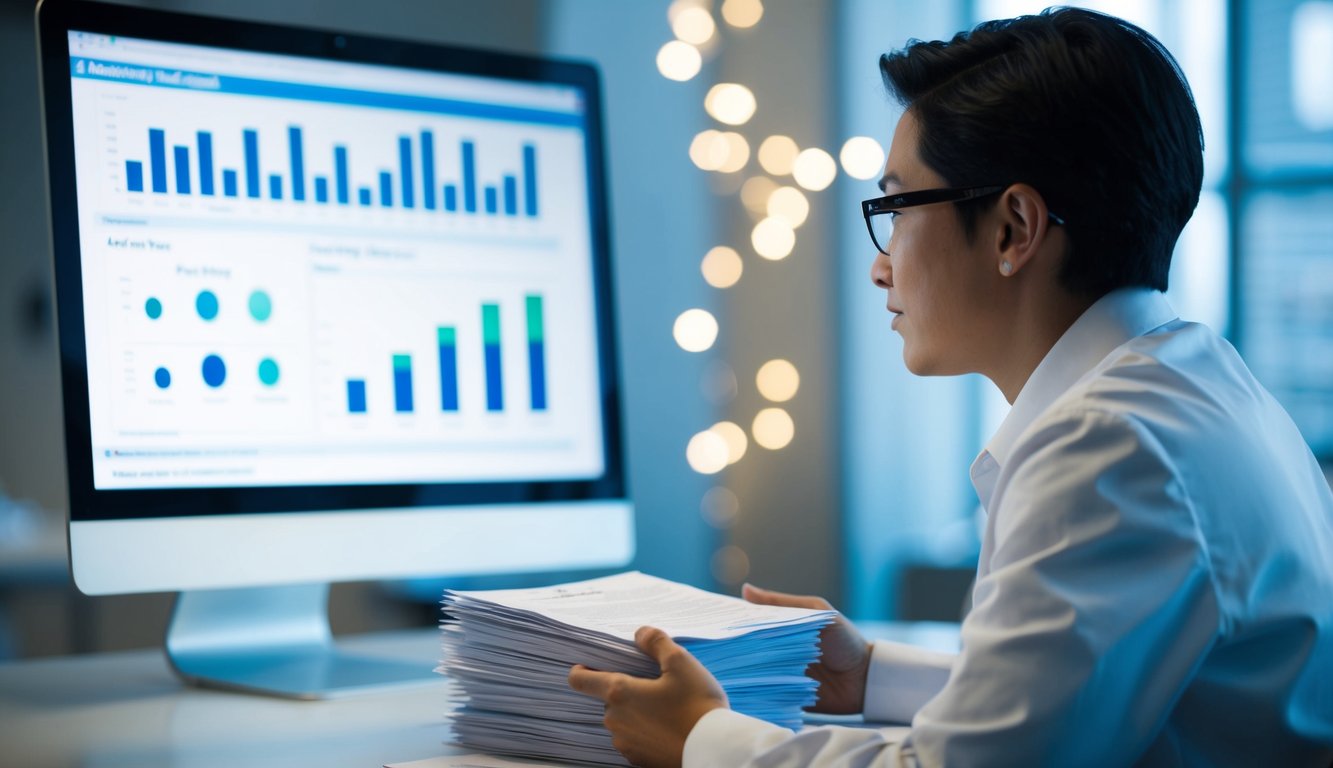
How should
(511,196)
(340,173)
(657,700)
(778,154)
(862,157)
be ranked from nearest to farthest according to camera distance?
(657,700) < (340,173) < (511,196) < (862,157) < (778,154)

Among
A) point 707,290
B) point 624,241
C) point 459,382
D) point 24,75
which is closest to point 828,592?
point 707,290

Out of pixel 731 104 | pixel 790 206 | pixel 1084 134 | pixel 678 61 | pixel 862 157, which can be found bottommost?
pixel 1084 134

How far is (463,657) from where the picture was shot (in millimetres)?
880

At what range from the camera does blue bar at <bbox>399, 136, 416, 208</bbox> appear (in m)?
1.25

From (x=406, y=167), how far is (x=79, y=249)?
13.0 inches

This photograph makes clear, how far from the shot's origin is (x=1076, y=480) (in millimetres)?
698

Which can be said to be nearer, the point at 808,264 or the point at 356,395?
the point at 356,395

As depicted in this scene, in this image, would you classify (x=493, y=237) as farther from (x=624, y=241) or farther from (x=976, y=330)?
(x=624, y=241)

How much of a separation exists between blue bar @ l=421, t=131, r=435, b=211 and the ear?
0.60 meters

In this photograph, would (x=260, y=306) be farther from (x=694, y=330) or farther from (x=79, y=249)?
(x=694, y=330)

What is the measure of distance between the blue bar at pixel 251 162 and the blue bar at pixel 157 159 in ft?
0.24

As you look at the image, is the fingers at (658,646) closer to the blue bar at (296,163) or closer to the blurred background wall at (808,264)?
the blue bar at (296,163)

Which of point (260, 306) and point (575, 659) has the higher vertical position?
point (260, 306)

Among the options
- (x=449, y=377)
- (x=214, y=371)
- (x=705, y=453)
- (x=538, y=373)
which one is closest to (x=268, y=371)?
(x=214, y=371)
